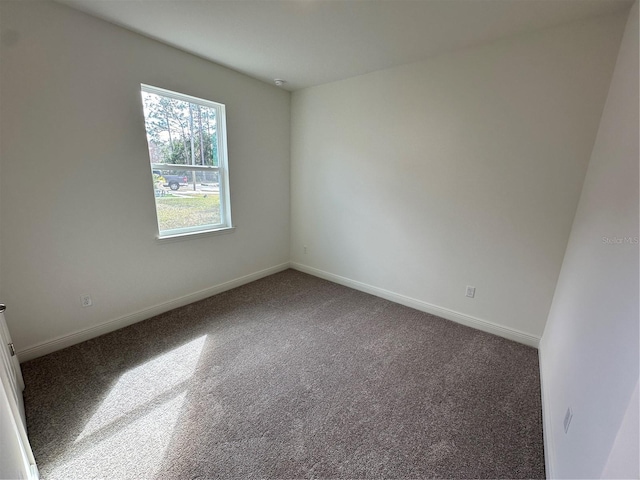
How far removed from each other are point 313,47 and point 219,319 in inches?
104

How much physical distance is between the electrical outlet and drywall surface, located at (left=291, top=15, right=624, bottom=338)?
2531 millimetres

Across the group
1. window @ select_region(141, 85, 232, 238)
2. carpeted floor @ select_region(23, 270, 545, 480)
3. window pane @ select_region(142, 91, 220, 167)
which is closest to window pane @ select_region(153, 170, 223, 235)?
window @ select_region(141, 85, 232, 238)

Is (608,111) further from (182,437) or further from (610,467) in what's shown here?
(182,437)

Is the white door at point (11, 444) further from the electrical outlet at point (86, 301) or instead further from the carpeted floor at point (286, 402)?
the electrical outlet at point (86, 301)

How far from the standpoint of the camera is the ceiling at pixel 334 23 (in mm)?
1761

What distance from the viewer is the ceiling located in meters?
1.76

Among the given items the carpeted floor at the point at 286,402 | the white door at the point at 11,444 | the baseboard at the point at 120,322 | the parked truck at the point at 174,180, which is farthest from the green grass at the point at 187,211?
the white door at the point at 11,444

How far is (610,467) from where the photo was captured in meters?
0.82

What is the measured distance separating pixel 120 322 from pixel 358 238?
8.42 feet

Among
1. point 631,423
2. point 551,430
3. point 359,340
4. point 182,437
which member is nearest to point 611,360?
point 631,423

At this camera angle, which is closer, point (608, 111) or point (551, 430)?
point (551, 430)

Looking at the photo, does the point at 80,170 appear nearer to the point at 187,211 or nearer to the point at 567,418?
the point at 187,211

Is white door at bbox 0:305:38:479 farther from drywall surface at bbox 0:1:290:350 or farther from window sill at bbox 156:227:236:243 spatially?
window sill at bbox 156:227:236:243

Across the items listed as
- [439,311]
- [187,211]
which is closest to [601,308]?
[439,311]
